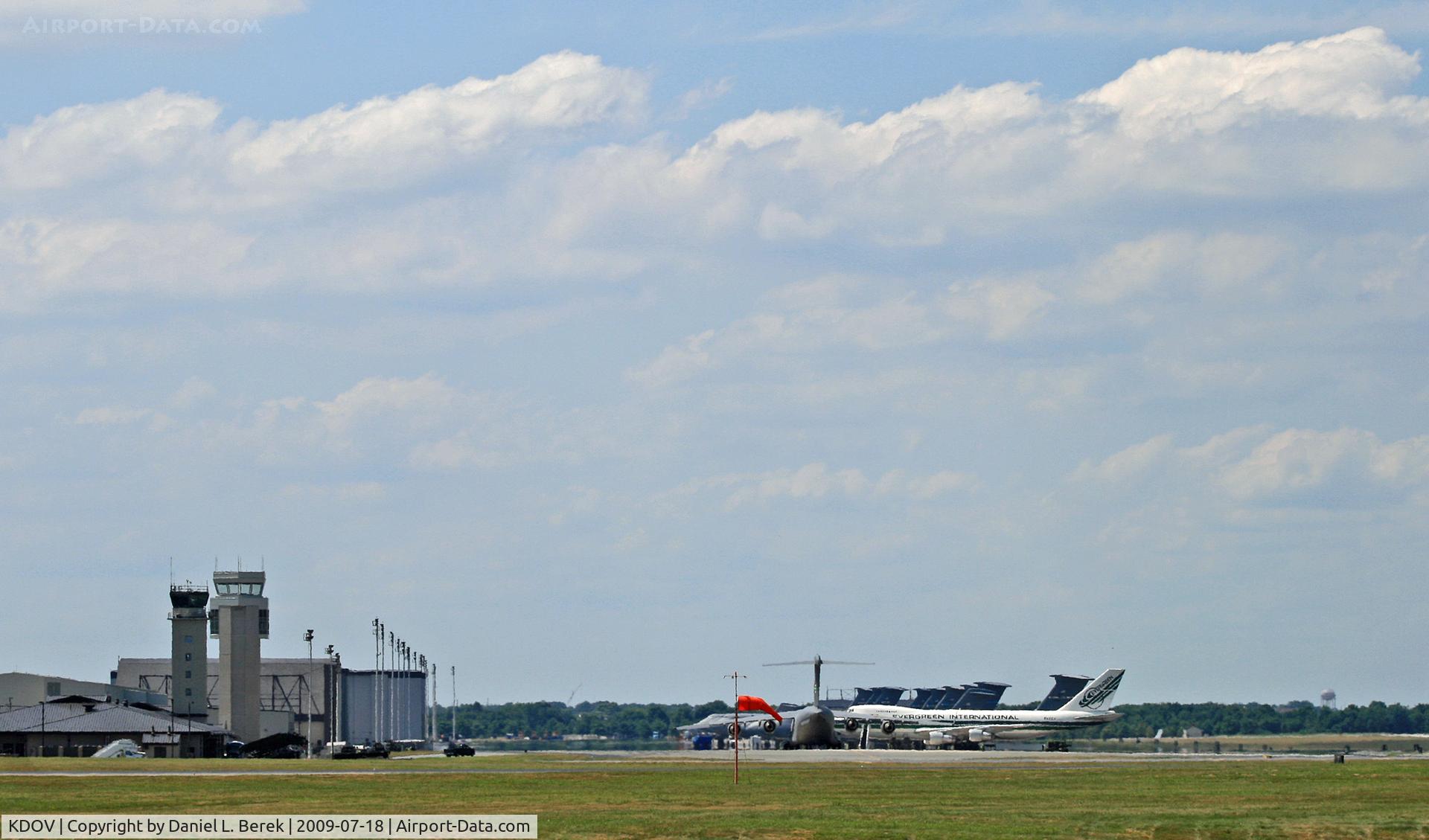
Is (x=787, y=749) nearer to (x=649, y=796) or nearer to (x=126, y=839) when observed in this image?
(x=649, y=796)

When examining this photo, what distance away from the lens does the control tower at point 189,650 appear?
628 ft

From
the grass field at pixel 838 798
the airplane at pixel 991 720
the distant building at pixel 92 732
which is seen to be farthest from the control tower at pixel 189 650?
the grass field at pixel 838 798

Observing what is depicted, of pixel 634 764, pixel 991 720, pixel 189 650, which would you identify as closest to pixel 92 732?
pixel 189 650

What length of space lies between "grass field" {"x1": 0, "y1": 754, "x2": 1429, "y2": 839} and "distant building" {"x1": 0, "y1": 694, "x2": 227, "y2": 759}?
62.7 meters

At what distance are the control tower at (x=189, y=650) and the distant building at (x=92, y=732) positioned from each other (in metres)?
25.4

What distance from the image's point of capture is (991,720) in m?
164

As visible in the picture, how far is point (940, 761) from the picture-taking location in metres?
102

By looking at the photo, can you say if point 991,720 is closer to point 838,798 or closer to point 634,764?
point 634,764

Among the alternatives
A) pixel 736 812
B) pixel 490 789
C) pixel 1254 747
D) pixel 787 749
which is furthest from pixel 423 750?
pixel 736 812

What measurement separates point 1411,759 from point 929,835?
70.9m

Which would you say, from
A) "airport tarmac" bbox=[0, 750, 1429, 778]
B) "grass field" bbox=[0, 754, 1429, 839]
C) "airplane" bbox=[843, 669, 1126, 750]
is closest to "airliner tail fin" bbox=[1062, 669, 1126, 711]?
"airplane" bbox=[843, 669, 1126, 750]

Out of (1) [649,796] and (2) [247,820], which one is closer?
(2) [247,820]

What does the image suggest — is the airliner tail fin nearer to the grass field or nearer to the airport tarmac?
the airport tarmac

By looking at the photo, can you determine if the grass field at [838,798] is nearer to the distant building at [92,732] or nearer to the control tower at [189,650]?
the distant building at [92,732]
